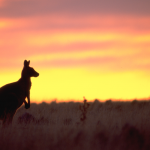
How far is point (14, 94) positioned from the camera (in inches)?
415

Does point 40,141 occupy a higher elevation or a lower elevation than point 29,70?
lower

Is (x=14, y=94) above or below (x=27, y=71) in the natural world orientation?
below

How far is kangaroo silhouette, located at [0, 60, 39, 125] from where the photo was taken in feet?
34.2

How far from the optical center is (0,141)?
26.8 feet

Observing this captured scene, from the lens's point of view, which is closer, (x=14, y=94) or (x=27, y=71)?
(x=14, y=94)

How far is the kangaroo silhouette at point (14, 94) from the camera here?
1042 centimetres

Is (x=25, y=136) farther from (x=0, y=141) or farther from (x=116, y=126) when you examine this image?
(x=116, y=126)

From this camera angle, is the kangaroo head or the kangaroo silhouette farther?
the kangaroo head

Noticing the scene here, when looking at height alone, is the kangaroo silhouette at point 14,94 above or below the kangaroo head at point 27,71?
below

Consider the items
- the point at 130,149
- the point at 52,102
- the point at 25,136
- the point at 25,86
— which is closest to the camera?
the point at 130,149

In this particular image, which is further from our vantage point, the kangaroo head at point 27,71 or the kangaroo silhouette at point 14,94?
the kangaroo head at point 27,71

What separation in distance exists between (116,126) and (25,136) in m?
3.54

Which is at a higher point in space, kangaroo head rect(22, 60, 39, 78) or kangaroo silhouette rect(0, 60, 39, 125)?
kangaroo head rect(22, 60, 39, 78)

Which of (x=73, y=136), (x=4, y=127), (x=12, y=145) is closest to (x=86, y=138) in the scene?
(x=73, y=136)
